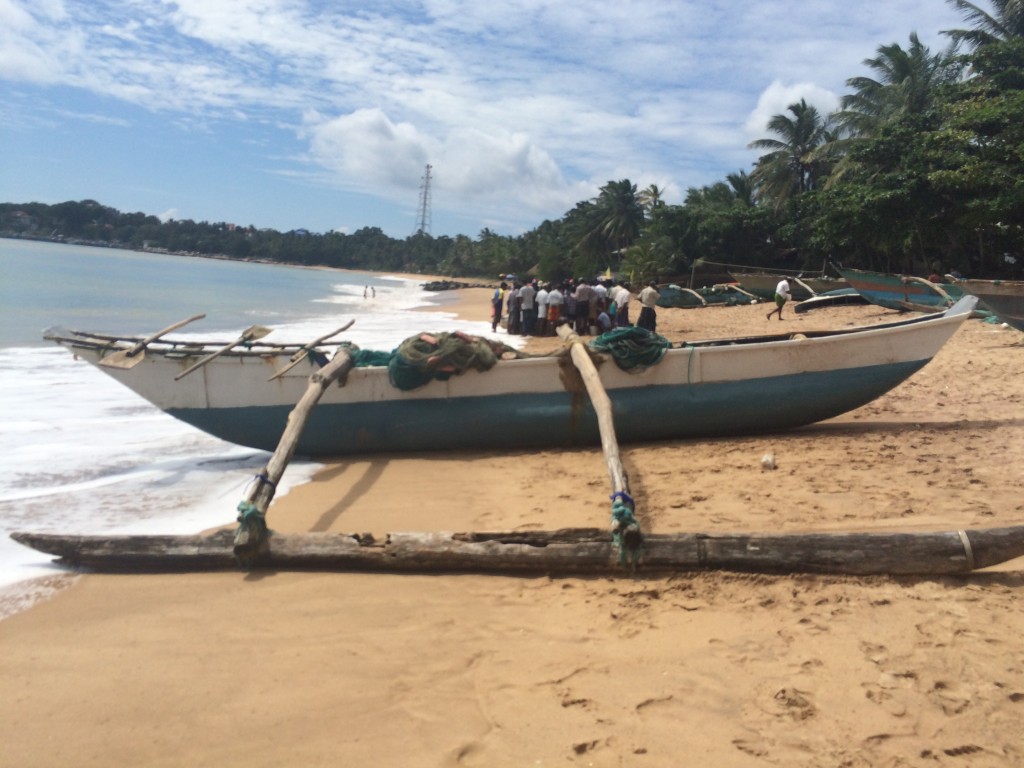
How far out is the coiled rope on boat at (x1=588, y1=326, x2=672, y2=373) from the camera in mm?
6223

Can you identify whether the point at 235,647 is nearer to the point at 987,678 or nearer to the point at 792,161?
the point at 987,678

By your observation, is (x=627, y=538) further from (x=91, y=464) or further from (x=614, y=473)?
(x=91, y=464)

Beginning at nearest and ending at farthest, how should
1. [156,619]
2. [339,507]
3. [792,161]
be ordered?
[156,619], [339,507], [792,161]

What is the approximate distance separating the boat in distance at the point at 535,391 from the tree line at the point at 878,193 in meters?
12.5

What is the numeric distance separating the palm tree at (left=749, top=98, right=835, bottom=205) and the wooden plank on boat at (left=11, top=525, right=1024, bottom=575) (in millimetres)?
29358

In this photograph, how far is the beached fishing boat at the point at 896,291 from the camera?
13.9 m

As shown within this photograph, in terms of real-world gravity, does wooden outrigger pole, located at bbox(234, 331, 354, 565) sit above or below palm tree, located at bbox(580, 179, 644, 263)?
below

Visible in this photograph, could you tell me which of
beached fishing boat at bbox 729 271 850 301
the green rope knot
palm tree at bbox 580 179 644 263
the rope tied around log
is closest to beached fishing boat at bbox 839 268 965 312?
beached fishing boat at bbox 729 271 850 301

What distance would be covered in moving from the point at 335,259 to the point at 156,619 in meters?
117

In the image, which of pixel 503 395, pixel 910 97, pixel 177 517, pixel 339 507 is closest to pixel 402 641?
pixel 339 507

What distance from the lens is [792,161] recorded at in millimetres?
31078

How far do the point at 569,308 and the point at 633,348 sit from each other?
8.60 m

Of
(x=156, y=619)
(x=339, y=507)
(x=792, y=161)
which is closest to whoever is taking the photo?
(x=156, y=619)

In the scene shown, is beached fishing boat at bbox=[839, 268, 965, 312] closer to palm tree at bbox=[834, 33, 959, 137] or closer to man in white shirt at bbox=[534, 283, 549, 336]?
man in white shirt at bbox=[534, 283, 549, 336]
